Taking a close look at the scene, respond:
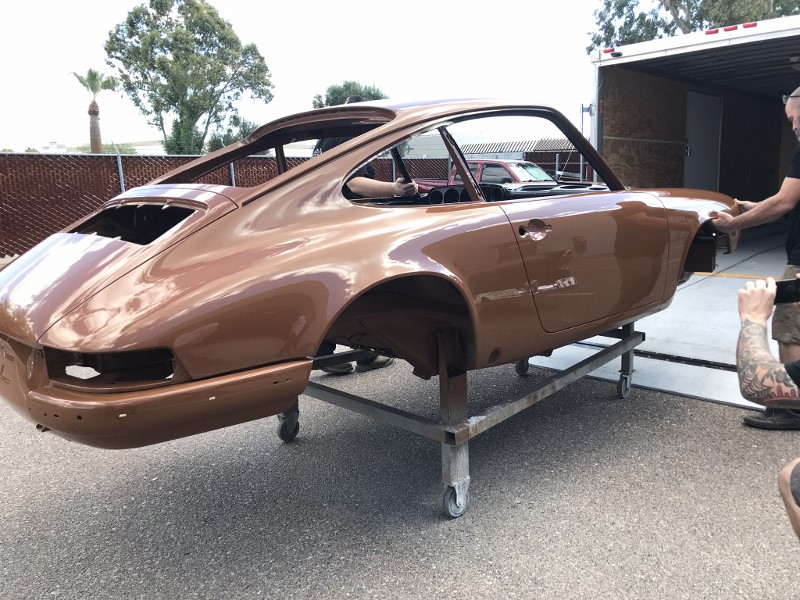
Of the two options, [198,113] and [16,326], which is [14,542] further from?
[198,113]

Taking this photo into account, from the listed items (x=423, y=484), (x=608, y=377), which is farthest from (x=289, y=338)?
(x=608, y=377)

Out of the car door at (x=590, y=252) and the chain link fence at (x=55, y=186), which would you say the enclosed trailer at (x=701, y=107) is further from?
the car door at (x=590, y=252)

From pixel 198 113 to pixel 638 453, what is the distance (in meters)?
34.5

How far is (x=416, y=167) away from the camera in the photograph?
16094mm

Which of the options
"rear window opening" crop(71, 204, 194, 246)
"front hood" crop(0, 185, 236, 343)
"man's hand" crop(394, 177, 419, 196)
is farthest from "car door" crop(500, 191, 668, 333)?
"rear window opening" crop(71, 204, 194, 246)

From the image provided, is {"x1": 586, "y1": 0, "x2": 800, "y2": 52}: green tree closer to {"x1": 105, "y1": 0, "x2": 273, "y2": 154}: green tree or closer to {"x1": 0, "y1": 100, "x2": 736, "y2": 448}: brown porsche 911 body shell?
{"x1": 105, "y1": 0, "x2": 273, "y2": 154}: green tree

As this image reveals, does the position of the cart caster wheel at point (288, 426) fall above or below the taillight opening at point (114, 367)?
below

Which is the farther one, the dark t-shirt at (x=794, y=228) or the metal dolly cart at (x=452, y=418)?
the dark t-shirt at (x=794, y=228)

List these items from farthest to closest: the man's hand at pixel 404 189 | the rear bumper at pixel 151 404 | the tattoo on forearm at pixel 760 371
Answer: the man's hand at pixel 404 189, the rear bumper at pixel 151 404, the tattoo on forearm at pixel 760 371

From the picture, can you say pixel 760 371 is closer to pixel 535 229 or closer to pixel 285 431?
pixel 535 229

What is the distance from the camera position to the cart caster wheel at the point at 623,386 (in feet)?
13.4

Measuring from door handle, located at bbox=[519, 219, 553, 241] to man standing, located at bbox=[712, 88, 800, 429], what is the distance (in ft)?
5.11

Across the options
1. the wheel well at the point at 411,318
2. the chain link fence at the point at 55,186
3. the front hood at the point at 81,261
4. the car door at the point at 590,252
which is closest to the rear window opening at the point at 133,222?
the front hood at the point at 81,261

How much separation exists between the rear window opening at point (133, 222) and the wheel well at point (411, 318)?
0.80m
